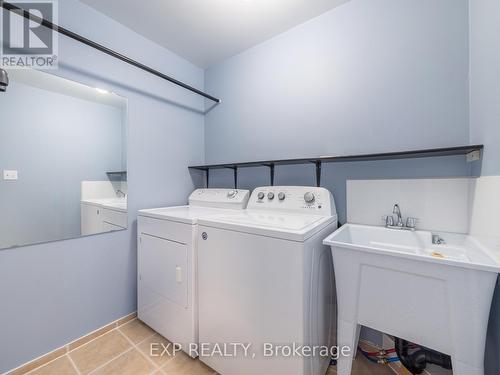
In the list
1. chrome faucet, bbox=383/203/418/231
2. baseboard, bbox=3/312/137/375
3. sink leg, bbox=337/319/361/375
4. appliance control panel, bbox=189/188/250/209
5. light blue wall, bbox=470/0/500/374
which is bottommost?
baseboard, bbox=3/312/137/375

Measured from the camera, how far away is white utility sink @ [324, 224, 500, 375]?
30.9 inches

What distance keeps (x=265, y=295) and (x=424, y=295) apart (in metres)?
0.67

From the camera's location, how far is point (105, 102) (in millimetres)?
1639

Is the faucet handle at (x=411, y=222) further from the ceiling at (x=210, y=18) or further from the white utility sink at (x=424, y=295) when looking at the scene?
the ceiling at (x=210, y=18)

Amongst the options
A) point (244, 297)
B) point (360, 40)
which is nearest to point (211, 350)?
point (244, 297)

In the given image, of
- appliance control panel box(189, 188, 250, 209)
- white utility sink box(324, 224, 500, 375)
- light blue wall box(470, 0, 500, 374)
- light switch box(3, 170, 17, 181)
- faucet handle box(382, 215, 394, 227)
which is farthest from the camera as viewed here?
appliance control panel box(189, 188, 250, 209)

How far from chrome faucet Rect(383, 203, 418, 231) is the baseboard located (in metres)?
2.10

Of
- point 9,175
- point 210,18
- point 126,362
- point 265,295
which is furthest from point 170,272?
point 210,18

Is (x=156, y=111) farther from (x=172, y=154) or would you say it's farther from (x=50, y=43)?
(x=50, y=43)

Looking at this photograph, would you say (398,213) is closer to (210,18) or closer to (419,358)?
(419,358)

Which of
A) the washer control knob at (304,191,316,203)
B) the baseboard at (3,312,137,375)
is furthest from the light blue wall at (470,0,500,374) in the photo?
the baseboard at (3,312,137,375)

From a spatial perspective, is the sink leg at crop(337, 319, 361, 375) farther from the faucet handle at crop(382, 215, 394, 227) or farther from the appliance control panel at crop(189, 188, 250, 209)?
the appliance control panel at crop(189, 188, 250, 209)

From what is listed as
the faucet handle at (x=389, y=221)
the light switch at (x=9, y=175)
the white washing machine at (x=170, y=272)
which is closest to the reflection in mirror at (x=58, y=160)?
the light switch at (x=9, y=175)

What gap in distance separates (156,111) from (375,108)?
181cm
